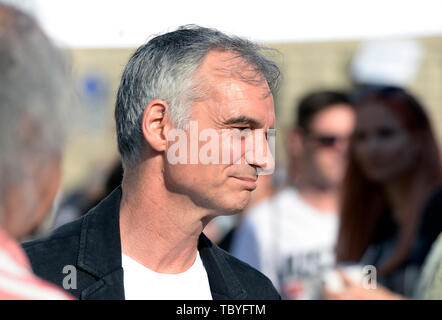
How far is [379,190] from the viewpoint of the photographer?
3.68 meters

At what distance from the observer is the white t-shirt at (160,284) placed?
5.20 ft

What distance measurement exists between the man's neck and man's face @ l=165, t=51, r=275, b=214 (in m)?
0.03

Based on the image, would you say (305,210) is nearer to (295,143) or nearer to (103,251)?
(295,143)

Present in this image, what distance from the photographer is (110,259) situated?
157 cm

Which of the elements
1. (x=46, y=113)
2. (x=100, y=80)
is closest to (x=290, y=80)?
(x=100, y=80)

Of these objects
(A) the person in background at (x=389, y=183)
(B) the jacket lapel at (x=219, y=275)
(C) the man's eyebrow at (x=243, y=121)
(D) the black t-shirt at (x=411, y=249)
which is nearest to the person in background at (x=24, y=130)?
(C) the man's eyebrow at (x=243, y=121)

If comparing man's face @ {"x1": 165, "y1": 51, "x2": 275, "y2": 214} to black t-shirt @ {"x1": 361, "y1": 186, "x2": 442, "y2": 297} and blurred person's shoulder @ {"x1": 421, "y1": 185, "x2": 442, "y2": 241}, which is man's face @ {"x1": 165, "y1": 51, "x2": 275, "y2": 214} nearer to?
black t-shirt @ {"x1": 361, "y1": 186, "x2": 442, "y2": 297}

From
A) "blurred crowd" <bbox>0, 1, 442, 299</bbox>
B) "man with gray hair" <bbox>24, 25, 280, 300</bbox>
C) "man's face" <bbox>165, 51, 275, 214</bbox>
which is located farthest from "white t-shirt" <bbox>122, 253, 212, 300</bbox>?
"blurred crowd" <bbox>0, 1, 442, 299</bbox>

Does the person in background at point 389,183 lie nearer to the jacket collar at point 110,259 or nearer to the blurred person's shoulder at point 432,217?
the blurred person's shoulder at point 432,217

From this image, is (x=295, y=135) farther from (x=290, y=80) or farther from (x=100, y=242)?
(x=290, y=80)

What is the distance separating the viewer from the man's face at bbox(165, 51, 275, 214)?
159cm

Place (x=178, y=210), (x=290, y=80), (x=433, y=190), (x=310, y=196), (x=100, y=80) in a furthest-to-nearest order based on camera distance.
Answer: (x=290, y=80) < (x=100, y=80) < (x=310, y=196) < (x=433, y=190) < (x=178, y=210)

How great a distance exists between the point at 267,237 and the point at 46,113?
2.94 m

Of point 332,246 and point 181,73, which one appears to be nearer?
point 181,73
